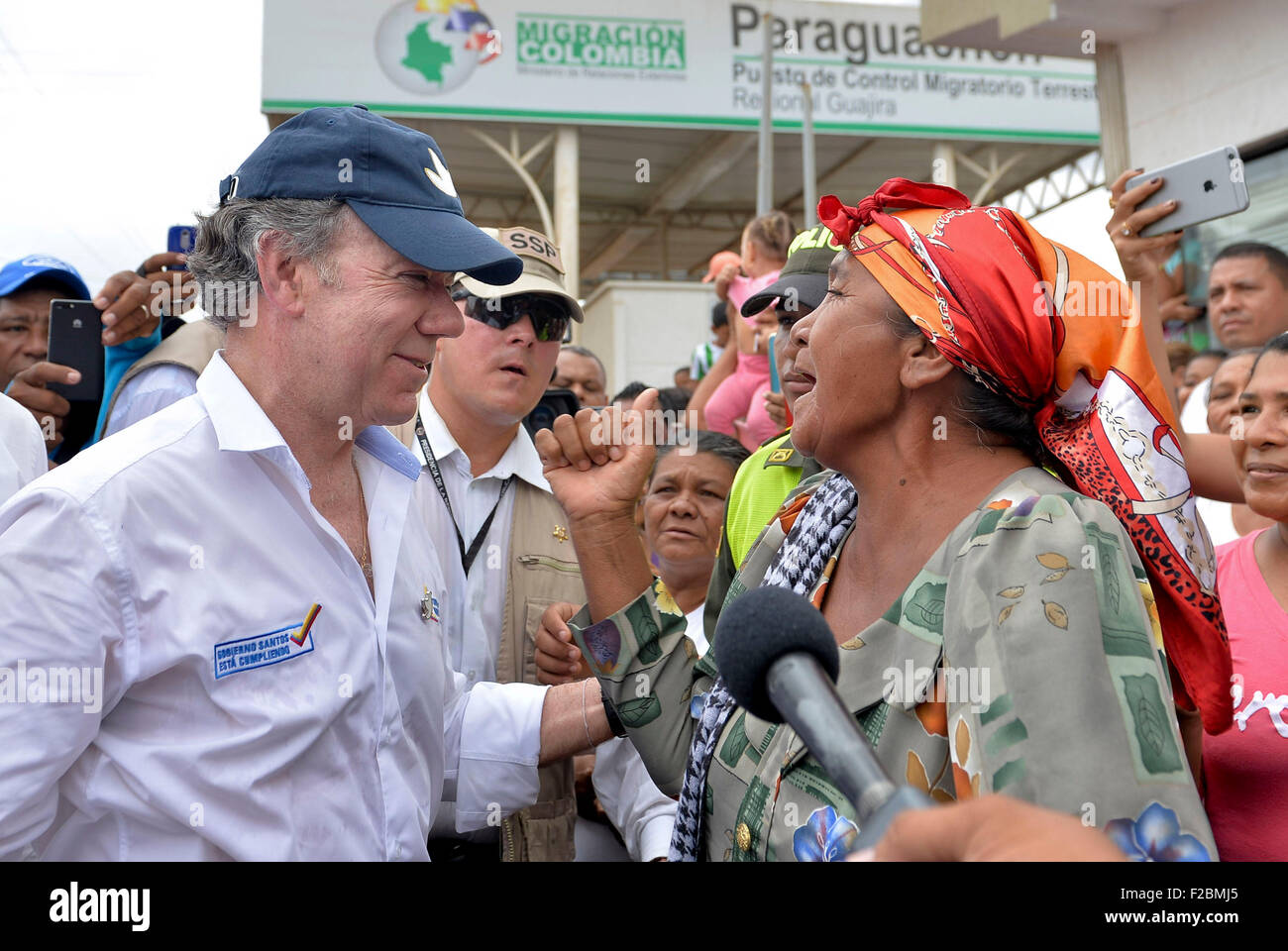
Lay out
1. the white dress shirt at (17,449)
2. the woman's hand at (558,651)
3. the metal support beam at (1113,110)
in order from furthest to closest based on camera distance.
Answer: the metal support beam at (1113,110) < the woman's hand at (558,651) < the white dress shirt at (17,449)

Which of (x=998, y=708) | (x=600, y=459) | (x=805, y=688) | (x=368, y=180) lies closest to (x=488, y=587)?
(x=600, y=459)

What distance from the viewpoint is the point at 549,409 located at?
4.17 metres

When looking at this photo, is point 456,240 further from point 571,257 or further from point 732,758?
point 571,257

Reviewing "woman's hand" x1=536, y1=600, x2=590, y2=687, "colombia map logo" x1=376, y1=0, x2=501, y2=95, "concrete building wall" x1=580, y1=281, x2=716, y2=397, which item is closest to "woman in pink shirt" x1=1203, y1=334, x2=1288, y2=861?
"woman's hand" x1=536, y1=600, x2=590, y2=687

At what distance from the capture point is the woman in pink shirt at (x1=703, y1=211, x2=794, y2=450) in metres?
→ 5.79

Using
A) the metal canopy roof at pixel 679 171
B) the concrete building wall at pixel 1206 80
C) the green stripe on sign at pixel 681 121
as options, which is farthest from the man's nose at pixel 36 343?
the metal canopy roof at pixel 679 171

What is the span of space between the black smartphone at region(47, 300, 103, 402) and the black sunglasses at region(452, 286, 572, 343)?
1.16 m

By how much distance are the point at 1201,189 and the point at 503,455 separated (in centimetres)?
214

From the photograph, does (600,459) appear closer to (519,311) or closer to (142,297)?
(519,311)

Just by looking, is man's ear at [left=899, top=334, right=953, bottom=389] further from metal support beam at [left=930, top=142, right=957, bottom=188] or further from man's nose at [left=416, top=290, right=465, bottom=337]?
metal support beam at [left=930, top=142, right=957, bottom=188]

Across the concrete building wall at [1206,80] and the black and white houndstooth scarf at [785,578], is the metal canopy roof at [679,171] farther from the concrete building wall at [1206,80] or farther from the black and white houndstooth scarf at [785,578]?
the black and white houndstooth scarf at [785,578]

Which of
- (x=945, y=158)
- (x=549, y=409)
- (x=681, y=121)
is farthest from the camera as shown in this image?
(x=945, y=158)

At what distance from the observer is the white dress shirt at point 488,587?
10.4ft

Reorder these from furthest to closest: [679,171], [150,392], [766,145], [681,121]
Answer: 1. [679,171]
2. [681,121]
3. [766,145]
4. [150,392]
